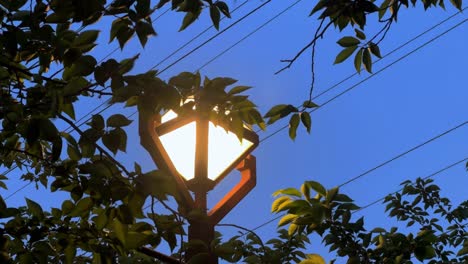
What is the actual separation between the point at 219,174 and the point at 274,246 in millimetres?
830

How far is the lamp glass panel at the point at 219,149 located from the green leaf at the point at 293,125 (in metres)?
0.73

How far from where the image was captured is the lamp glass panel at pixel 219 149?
2.86 metres

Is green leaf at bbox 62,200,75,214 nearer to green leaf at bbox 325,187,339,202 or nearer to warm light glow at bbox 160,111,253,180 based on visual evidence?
warm light glow at bbox 160,111,253,180

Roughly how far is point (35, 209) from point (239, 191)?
42.9 inches

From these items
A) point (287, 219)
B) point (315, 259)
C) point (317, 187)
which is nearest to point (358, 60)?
point (317, 187)

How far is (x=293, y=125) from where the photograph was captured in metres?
2.15

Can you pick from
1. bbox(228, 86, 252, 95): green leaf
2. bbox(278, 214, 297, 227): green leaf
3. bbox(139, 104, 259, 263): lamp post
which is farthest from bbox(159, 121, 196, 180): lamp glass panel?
bbox(278, 214, 297, 227): green leaf

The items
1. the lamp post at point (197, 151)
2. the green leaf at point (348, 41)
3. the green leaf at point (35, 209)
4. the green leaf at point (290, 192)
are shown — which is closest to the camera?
the green leaf at point (290, 192)

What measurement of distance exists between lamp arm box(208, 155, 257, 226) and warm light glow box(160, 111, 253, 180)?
5.9 inches

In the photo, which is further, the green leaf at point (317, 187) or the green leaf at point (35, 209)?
the green leaf at point (35, 209)

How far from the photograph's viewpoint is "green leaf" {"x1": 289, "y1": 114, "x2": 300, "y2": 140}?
2.14m

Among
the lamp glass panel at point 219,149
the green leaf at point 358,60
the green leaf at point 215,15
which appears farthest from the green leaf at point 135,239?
the green leaf at point 358,60

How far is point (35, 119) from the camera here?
5.97 feet

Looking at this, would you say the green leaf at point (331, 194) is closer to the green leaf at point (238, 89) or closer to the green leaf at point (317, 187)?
the green leaf at point (317, 187)
